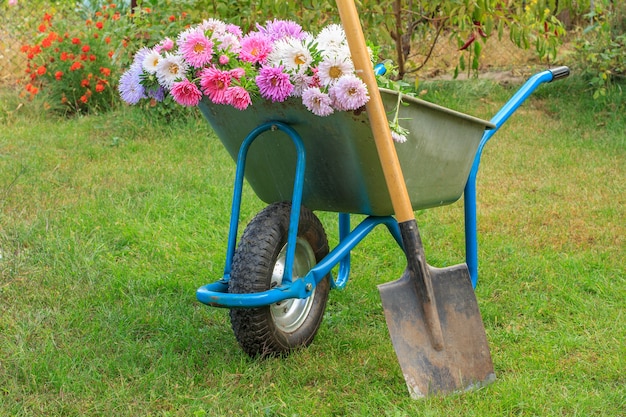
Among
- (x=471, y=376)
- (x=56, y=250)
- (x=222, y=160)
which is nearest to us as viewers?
(x=471, y=376)

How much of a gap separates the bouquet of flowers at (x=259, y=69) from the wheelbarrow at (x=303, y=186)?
99 millimetres

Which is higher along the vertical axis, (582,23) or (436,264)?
(582,23)

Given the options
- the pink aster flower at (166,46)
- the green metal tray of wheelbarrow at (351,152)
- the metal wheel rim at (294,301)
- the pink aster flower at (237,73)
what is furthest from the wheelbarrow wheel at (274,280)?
the pink aster flower at (166,46)

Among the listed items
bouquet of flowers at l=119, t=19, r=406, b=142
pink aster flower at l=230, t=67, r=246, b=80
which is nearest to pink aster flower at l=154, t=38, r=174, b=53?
bouquet of flowers at l=119, t=19, r=406, b=142

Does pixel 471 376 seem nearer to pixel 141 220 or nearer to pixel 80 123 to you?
pixel 141 220

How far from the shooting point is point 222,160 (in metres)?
4.90

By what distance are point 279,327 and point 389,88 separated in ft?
2.60

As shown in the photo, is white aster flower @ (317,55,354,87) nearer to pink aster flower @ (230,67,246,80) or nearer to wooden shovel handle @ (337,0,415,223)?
wooden shovel handle @ (337,0,415,223)

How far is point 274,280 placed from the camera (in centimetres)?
247

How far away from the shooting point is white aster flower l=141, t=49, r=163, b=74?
2.17 metres

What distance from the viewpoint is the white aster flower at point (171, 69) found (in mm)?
2129

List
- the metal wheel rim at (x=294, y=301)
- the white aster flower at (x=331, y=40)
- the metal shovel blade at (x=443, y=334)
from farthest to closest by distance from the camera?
the metal wheel rim at (x=294, y=301)
the metal shovel blade at (x=443, y=334)
the white aster flower at (x=331, y=40)

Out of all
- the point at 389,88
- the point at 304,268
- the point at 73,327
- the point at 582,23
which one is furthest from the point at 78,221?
the point at 582,23

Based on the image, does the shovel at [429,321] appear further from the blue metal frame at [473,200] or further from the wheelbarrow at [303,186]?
the blue metal frame at [473,200]
